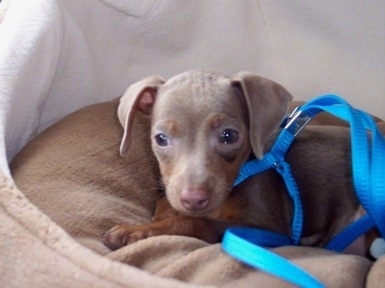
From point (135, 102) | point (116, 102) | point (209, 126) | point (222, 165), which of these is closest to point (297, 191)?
point (222, 165)

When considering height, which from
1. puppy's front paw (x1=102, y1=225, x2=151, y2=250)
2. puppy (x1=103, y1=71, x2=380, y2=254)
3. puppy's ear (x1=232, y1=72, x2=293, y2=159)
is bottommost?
puppy's front paw (x1=102, y1=225, x2=151, y2=250)

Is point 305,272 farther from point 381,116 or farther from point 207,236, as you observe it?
point 381,116

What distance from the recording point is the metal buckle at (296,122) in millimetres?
2633

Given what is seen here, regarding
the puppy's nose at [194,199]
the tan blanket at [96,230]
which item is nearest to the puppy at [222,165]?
the puppy's nose at [194,199]

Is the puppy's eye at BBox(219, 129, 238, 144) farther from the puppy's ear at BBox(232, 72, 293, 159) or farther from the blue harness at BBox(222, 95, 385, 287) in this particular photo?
the blue harness at BBox(222, 95, 385, 287)

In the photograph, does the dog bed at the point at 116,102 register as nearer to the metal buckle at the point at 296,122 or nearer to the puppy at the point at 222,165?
the puppy at the point at 222,165

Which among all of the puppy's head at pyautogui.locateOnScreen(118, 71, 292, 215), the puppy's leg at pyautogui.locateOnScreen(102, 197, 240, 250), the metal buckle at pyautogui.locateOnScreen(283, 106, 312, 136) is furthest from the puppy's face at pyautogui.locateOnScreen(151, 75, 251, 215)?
the metal buckle at pyautogui.locateOnScreen(283, 106, 312, 136)

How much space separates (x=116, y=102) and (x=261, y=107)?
3.29 feet

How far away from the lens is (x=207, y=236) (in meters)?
2.34

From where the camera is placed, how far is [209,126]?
89.9 inches

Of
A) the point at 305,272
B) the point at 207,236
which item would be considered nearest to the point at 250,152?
the point at 207,236

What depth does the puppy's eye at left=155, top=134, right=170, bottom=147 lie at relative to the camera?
2.37 m

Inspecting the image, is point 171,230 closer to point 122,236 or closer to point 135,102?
point 122,236

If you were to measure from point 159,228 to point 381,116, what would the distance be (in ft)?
5.86
